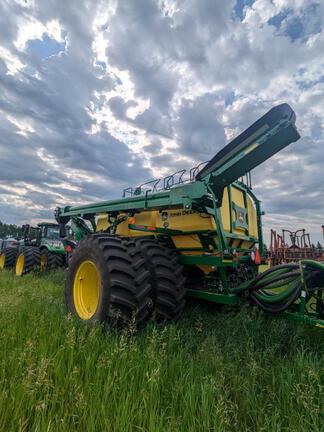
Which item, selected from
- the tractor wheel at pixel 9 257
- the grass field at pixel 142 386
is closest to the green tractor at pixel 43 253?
the tractor wheel at pixel 9 257

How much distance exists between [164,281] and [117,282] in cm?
69

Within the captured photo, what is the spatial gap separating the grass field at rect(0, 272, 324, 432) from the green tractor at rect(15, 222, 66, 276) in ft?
22.7

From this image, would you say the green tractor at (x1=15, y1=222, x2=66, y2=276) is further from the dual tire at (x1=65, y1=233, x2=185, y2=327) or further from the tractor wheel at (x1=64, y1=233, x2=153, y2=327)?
the tractor wheel at (x1=64, y1=233, x2=153, y2=327)

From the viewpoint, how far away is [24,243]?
13.3 meters

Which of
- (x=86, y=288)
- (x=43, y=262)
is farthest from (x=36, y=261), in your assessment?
(x=86, y=288)

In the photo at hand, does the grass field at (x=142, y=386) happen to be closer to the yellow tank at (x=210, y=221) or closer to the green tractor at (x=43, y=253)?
the yellow tank at (x=210, y=221)

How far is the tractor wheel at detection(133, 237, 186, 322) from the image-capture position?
365 cm

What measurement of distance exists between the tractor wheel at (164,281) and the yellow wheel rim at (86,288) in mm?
977

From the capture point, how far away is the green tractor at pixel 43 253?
980 centimetres

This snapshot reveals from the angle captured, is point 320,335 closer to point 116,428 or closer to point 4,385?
point 116,428

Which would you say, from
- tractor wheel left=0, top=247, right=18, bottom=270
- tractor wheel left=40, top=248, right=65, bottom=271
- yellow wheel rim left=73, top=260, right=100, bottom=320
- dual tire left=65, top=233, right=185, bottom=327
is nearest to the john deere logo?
dual tire left=65, top=233, right=185, bottom=327

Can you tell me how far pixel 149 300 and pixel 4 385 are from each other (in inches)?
70.2

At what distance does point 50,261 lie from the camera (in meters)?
10.3

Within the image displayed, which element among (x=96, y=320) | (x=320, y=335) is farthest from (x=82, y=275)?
(x=320, y=335)
